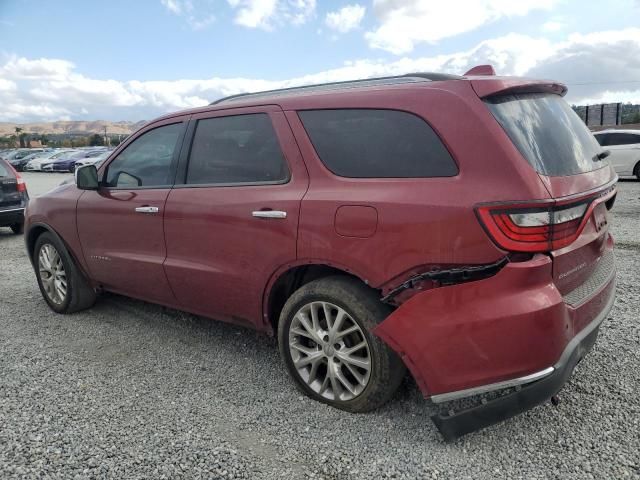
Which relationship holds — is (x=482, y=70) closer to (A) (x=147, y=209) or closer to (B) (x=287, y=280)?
(B) (x=287, y=280)

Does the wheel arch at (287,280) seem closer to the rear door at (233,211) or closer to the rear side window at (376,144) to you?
the rear door at (233,211)

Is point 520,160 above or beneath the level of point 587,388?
above

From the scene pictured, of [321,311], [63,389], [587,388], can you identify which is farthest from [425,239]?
[63,389]

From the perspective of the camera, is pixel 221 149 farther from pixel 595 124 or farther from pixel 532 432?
pixel 595 124

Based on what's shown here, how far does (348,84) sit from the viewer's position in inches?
126

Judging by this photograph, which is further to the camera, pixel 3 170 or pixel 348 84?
pixel 3 170

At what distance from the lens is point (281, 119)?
10.2ft

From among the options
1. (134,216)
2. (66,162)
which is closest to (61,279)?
(134,216)

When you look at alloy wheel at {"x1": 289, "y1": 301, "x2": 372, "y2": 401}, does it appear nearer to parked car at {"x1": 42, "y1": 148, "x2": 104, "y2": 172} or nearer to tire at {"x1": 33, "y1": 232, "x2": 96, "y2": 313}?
tire at {"x1": 33, "y1": 232, "x2": 96, "y2": 313}

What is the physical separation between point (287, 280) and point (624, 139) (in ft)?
46.4

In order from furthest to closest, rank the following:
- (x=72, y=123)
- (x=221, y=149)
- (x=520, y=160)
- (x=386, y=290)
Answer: (x=72, y=123) < (x=221, y=149) < (x=386, y=290) < (x=520, y=160)

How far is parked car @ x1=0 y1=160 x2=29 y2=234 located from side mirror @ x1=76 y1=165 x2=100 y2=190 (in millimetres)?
5824

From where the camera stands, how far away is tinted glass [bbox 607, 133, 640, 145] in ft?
46.2

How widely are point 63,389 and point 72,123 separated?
651 feet
